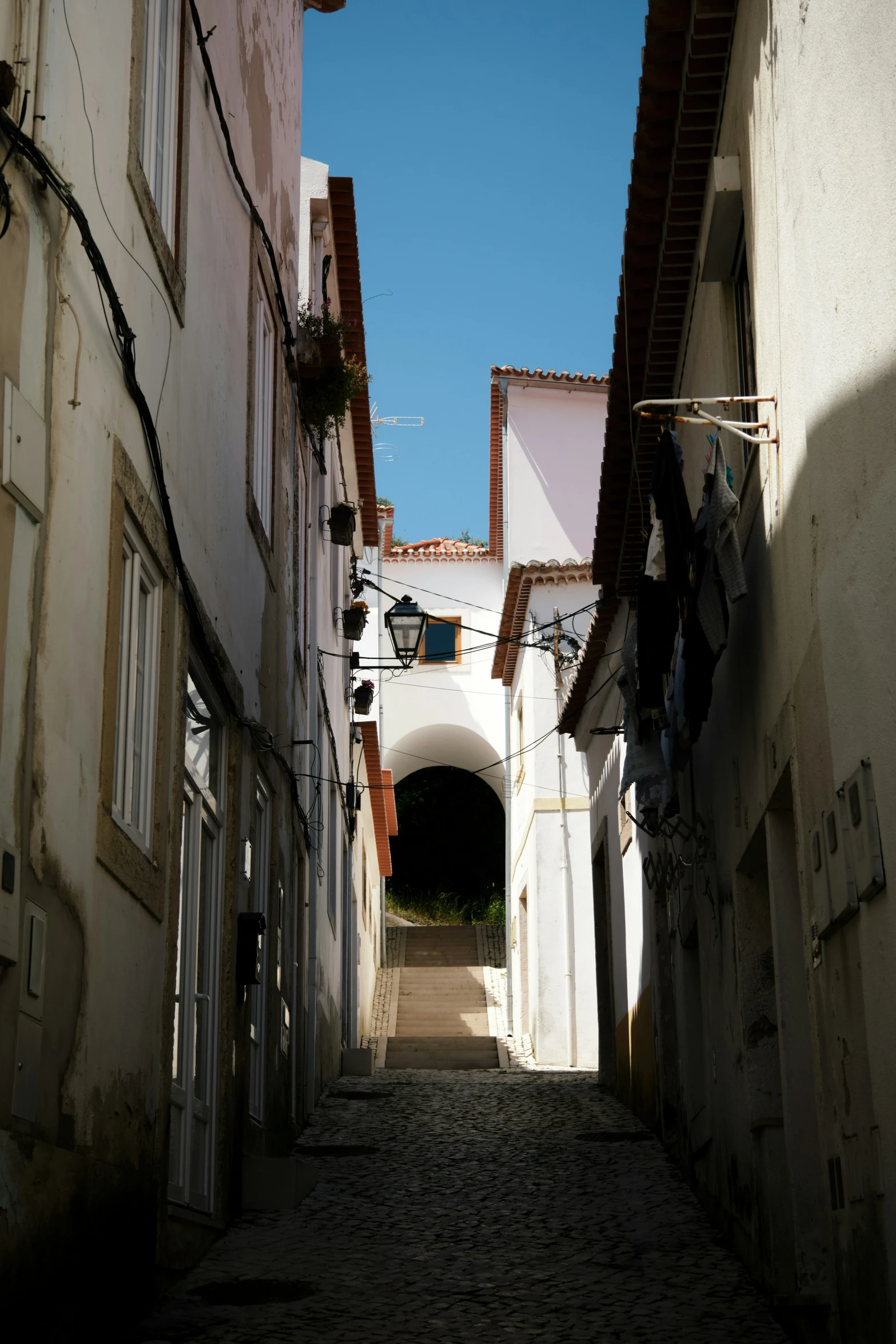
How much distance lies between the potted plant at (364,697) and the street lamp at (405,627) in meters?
5.84

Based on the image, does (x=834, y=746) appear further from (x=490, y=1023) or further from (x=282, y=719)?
(x=490, y=1023)

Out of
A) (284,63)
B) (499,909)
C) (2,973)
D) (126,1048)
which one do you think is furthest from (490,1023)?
(2,973)

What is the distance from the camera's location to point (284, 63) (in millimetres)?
12023

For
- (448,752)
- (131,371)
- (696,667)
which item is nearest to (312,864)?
(696,667)

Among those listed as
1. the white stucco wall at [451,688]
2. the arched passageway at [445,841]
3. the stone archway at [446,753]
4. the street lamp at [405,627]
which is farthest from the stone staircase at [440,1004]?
the street lamp at [405,627]

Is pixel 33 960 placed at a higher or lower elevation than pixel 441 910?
lower

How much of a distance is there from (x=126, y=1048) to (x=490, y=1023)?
19.2 m

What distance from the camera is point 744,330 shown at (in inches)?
301

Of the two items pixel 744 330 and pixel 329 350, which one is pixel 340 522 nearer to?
pixel 329 350

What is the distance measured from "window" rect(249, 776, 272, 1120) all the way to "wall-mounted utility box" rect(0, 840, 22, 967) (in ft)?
15.9

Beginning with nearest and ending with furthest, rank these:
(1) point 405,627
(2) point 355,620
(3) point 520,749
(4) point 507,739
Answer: (1) point 405,627 < (2) point 355,620 < (3) point 520,749 < (4) point 507,739

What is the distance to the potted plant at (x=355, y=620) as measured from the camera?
58.3 feet

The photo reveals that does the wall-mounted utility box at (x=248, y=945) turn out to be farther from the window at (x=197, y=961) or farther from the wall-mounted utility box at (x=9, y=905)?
the wall-mounted utility box at (x=9, y=905)

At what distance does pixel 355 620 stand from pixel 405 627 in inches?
144
